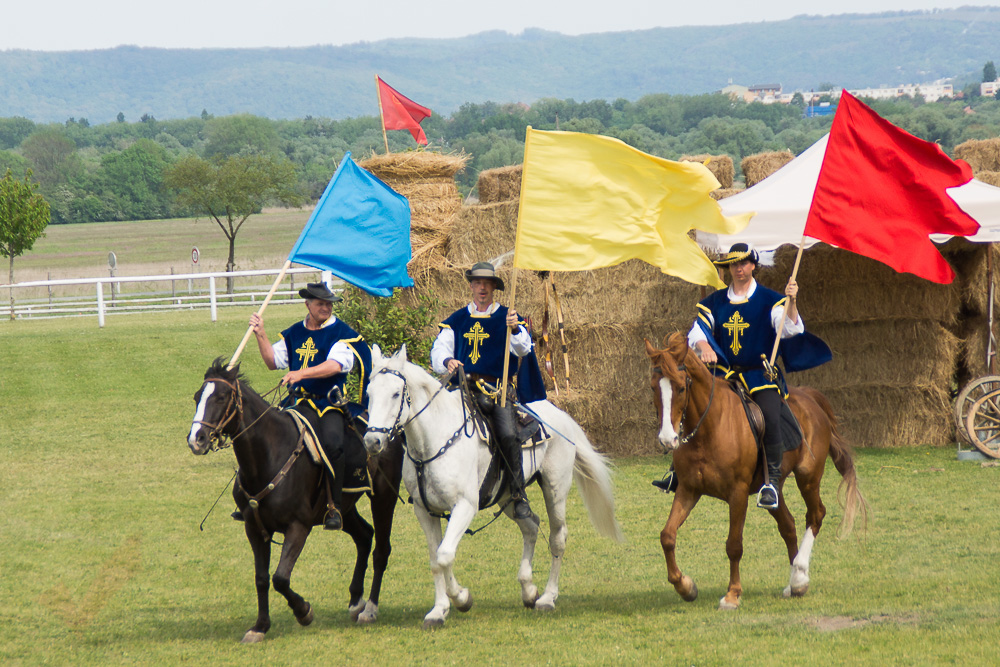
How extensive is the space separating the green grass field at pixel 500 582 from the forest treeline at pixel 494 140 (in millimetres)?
73408

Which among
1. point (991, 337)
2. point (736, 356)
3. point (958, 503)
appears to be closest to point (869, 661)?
point (736, 356)

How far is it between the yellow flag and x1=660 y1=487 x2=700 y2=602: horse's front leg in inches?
73.2

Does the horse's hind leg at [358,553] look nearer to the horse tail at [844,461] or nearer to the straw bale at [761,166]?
the horse tail at [844,461]

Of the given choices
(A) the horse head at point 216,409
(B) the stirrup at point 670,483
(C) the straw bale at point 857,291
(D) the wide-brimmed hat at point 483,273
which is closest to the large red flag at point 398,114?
(C) the straw bale at point 857,291

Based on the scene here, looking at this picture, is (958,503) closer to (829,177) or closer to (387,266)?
(829,177)

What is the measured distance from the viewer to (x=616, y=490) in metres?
13.6

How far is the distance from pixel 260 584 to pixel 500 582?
2.50 meters

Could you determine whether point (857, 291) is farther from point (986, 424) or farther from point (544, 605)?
point (544, 605)

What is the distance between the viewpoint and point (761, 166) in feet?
56.7


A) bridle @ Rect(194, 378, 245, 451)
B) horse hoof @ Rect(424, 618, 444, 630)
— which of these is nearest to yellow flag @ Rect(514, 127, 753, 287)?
bridle @ Rect(194, 378, 245, 451)

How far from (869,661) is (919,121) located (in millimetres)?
93687

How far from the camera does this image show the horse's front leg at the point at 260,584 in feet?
25.9

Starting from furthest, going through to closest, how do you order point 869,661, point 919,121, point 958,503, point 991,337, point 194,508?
point 919,121 → point 991,337 → point 194,508 → point 958,503 → point 869,661

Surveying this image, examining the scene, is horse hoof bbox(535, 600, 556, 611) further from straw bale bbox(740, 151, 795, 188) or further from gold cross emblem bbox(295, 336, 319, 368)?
Result: straw bale bbox(740, 151, 795, 188)
